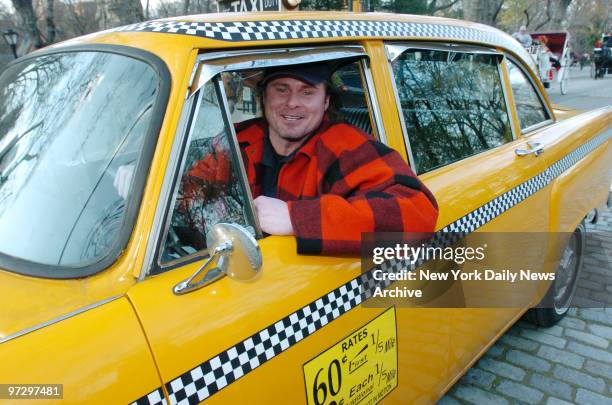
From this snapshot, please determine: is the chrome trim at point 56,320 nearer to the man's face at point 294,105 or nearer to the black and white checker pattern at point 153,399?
the black and white checker pattern at point 153,399

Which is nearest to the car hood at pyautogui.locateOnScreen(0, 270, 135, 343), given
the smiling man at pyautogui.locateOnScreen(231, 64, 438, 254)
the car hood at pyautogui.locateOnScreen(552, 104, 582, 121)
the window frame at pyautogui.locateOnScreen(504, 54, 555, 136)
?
the smiling man at pyautogui.locateOnScreen(231, 64, 438, 254)

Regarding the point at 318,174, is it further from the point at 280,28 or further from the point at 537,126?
the point at 537,126

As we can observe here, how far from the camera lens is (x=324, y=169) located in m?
1.70

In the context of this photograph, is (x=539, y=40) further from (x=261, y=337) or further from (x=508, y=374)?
(x=261, y=337)

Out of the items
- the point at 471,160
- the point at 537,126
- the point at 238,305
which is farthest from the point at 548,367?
Answer: the point at 238,305

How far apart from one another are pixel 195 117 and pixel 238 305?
21.3 inches

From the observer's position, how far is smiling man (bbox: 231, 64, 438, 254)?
1.47m

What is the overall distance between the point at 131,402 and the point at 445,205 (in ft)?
4.60

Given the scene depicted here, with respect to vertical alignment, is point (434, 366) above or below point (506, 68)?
below

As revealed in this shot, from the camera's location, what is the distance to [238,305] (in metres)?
1.25

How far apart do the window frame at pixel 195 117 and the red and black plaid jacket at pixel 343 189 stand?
0.70 ft

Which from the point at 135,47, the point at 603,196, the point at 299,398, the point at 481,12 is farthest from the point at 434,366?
the point at 481,12

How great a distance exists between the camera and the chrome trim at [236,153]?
55.1 inches

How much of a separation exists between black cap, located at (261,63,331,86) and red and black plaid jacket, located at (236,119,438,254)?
190mm
